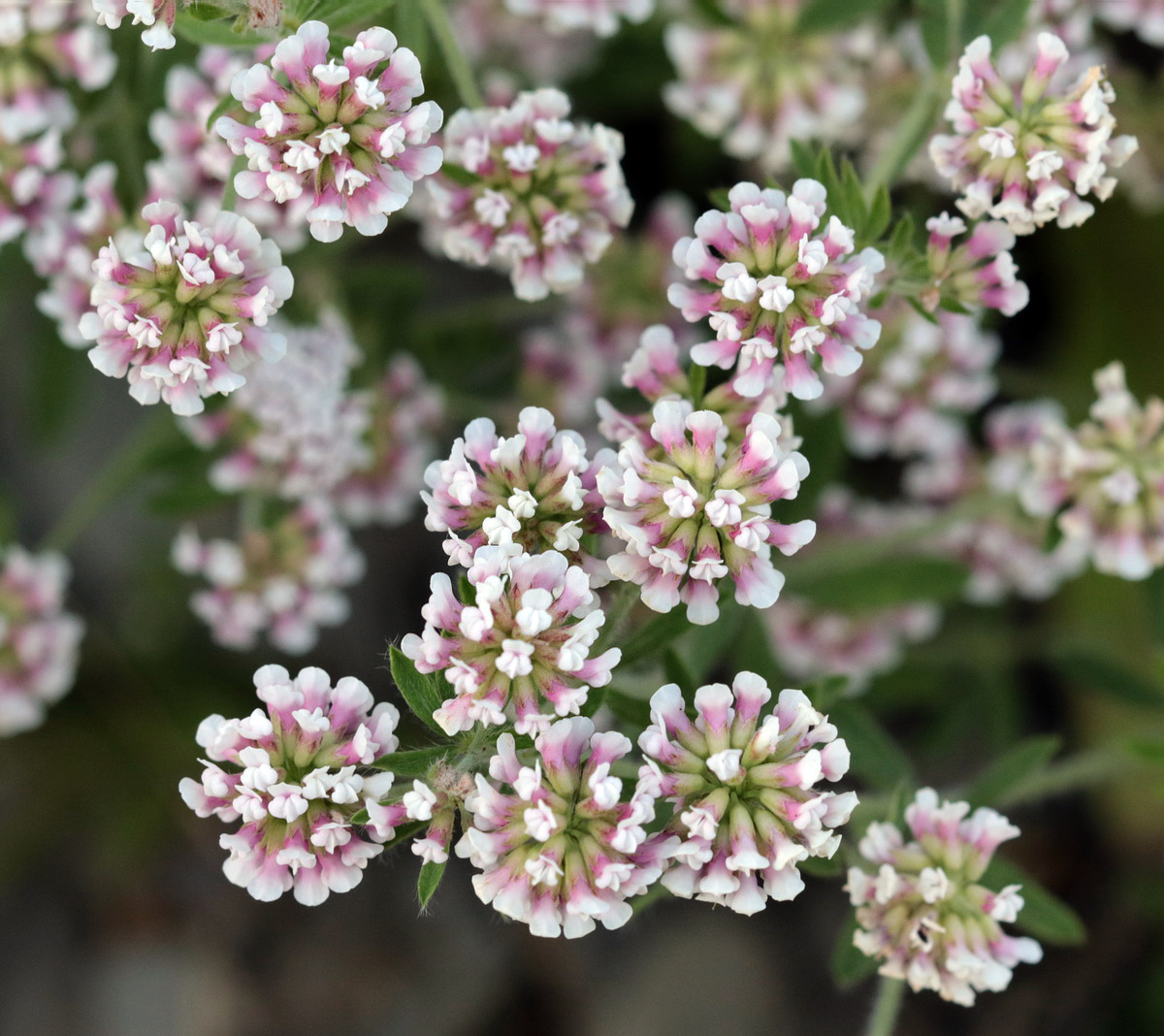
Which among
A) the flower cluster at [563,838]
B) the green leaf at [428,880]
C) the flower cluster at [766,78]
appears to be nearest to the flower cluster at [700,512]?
the flower cluster at [563,838]

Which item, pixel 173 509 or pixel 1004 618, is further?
pixel 1004 618

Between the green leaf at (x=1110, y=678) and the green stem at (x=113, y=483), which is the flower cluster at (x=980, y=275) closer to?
the green leaf at (x=1110, y=678)

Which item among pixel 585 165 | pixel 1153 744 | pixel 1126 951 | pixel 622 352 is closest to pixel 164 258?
pixel 585 165

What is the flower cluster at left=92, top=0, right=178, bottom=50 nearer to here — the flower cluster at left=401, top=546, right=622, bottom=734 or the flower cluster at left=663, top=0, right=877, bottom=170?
the flower cluster at left=401, top=546, right=622, bottom=734

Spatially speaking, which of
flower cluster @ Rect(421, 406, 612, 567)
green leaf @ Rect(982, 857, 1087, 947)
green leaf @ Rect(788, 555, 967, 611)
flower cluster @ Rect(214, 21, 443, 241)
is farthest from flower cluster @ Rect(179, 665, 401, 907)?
green leaf @ Rect(788, 555, 967, 611)

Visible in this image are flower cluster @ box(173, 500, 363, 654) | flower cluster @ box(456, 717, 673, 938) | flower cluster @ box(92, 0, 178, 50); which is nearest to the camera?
flower cluster @ box(456, 717, 673, 938)

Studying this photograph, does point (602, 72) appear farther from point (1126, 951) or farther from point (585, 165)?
point (1126, 951)
